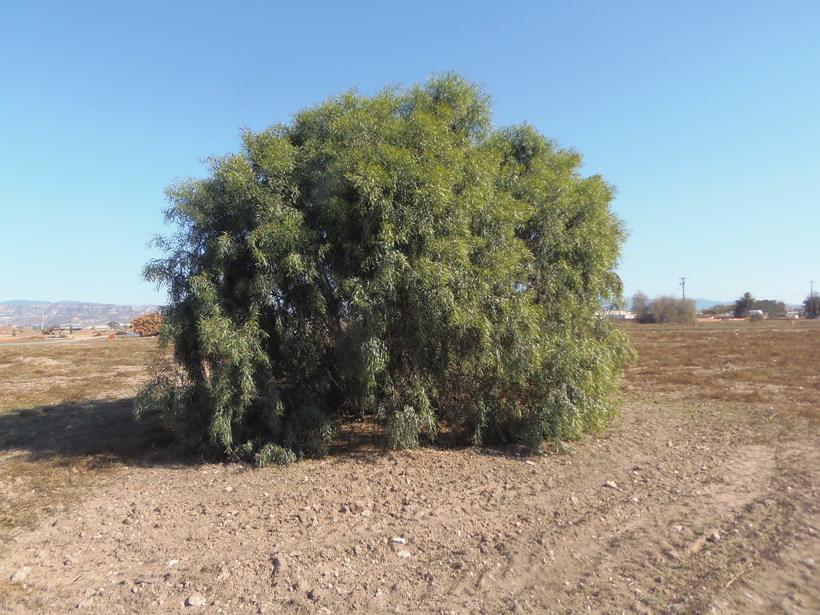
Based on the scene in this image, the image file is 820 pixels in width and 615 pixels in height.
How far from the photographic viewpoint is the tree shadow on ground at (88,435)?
27.3 feet

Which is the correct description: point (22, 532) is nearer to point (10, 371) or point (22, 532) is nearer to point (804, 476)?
point (804, 476)

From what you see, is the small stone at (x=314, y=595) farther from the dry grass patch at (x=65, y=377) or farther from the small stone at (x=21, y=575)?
the dry grass patch at (x=65, y=377)

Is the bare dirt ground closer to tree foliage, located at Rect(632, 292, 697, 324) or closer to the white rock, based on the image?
the white rock

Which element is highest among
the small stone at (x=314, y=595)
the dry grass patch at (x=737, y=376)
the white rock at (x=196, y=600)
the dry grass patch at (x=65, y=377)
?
the dry grass patch at (x=737, y=376)

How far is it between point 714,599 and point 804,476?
3696 millimetres

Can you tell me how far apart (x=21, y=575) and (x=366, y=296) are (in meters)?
4.53

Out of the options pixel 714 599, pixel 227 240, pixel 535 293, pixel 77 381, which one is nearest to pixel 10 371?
pixel 77 381

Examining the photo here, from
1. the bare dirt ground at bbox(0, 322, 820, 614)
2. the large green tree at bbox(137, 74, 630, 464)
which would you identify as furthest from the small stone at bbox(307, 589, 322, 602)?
the large green tree at bbox(137, 74, 630, 464)

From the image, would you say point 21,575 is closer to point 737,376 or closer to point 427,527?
point 427,527

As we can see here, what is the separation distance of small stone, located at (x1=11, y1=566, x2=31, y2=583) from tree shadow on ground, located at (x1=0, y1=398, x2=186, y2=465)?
11.2ft

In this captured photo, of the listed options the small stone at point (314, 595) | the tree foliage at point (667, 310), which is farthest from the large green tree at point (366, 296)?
the tree foliage at point (667, 310)

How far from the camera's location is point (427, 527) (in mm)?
5051

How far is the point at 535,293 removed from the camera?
28.3 ft

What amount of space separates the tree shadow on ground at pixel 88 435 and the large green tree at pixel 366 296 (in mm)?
1286
